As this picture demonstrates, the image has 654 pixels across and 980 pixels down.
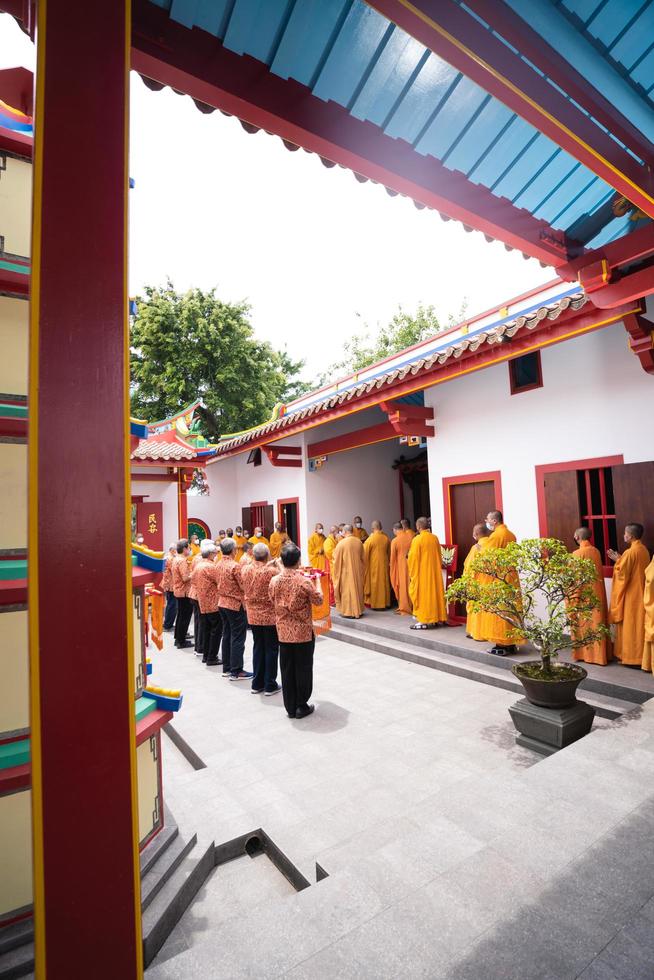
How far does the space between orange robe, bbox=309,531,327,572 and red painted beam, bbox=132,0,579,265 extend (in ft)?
26.4

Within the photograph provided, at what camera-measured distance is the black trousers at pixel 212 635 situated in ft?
23.2

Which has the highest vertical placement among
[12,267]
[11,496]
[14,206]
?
[14,206]

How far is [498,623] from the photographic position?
6.15 metres

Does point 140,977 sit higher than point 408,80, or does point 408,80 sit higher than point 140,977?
point 408,80

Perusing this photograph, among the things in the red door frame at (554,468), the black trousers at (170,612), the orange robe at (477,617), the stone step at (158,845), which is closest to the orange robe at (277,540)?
the black trousers at (170,612)

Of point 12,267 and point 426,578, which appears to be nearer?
point 12,267

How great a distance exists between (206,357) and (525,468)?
659 inches

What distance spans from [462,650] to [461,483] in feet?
8.32

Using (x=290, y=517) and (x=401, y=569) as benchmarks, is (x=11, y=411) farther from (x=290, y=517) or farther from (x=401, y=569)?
(x=290, y=517)

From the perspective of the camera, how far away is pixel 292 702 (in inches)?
193

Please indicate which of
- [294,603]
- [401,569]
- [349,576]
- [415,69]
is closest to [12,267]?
[415,69]

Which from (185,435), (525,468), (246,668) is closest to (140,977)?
(246,668)

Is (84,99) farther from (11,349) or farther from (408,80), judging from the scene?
(408,80)

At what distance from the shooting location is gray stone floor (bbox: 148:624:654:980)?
71.1 inches
